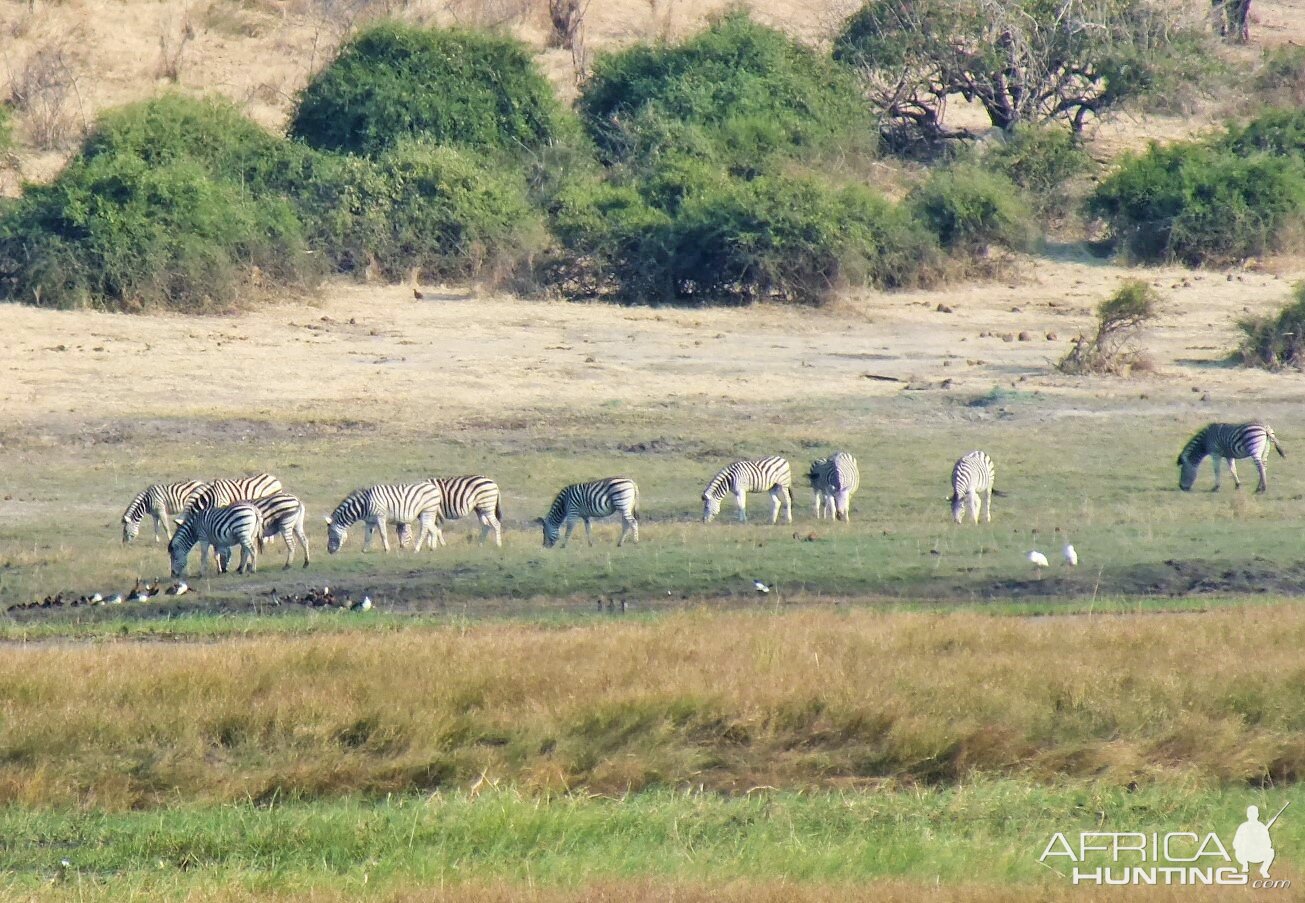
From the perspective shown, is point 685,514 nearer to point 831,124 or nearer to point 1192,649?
point 1192,649

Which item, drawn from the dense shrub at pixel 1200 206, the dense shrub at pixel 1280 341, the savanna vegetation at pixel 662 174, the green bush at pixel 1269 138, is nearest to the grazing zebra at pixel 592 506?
the dense shrub at pixel 1280 341

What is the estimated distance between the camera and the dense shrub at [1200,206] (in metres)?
33.1

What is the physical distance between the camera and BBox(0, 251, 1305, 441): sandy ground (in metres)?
22.7

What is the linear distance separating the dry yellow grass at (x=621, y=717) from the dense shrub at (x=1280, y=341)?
15.7m

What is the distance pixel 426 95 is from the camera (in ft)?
116

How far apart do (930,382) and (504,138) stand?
14.6 m

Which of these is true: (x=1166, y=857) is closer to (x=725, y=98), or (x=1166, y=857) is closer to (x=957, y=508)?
(x=957, y=508)

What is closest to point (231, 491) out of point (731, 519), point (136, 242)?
point (731, 519)

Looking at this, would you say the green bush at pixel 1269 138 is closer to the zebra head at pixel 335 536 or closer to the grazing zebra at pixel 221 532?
the zebra head at pixel 335 536

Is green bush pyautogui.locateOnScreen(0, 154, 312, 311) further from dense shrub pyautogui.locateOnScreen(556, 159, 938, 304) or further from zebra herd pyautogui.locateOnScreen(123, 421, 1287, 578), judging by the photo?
zebra herd pyautogui.locateOnScreen(123, 421, 1287, 578)

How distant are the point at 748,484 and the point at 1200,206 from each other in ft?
60.2

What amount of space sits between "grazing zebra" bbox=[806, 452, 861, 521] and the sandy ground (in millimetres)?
5538

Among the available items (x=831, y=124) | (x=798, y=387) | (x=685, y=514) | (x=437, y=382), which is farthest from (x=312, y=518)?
(x=831, y=124)

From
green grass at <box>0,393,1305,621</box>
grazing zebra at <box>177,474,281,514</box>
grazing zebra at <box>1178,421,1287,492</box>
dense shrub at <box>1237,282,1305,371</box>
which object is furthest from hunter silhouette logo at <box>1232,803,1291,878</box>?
dense shrub at <box>1237,282,1305,371</box>
